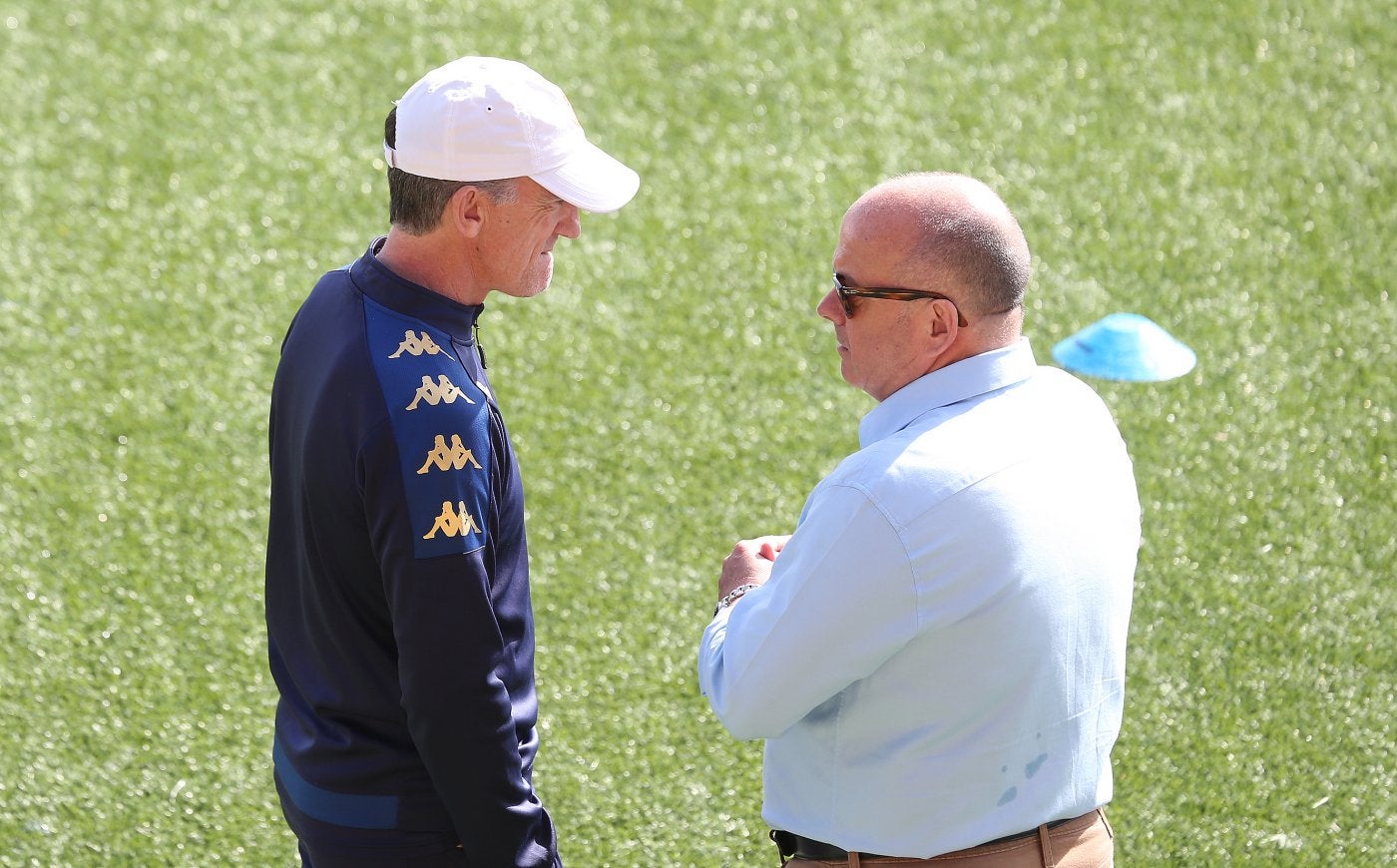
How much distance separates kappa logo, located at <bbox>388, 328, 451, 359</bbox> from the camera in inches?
88.8

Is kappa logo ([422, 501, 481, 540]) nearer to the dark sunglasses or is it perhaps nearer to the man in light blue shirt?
the man in light blue shirt

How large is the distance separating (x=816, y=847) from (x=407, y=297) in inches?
44.7

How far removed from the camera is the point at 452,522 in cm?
216

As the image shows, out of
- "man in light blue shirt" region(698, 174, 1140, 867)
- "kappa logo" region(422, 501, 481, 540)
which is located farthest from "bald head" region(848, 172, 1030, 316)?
"kappa logo" region(422, 501, 481, 540)

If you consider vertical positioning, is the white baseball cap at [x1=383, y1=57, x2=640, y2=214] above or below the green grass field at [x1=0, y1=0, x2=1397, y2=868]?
above

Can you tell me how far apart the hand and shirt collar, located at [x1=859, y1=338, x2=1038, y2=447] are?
310 millimetres

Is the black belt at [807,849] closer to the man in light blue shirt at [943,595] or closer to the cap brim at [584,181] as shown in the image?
the man in light blue shirt at [943,595]

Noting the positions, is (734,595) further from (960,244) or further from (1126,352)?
(1126,352)

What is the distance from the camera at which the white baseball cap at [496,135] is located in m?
2.32

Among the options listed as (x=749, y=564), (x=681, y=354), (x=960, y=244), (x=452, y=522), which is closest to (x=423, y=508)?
(x=452, y=522)

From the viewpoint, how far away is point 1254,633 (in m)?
4.17

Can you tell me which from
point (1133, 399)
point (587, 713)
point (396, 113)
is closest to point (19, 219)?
point (587, 713)

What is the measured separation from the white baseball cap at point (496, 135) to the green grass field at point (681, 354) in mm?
1899

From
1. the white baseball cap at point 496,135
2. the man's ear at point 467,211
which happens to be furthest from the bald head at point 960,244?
the man's ear at point 467,211
